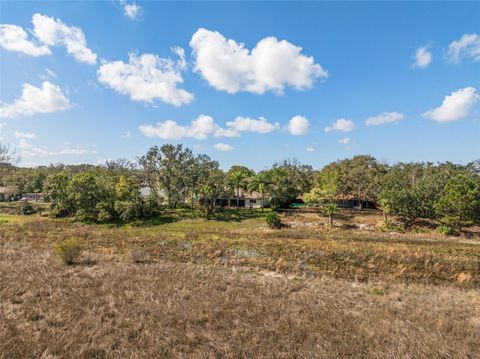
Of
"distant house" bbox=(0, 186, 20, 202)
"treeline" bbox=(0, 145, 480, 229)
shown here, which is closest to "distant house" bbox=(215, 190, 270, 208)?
"treeline" bbox=(0, 145, 480, 229)

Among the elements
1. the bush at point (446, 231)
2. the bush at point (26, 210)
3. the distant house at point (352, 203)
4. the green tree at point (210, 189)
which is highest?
the green tree at point (210, 189)

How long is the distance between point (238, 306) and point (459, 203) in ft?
107

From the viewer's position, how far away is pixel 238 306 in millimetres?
9367

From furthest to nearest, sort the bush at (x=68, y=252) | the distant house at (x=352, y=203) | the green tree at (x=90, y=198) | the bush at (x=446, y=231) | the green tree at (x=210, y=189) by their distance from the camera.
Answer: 1. the distant house at (x=352, y=203)
2. the green tree at (x=210, y=189)
3. the green tree at (x=90, y=198)
4. the bush at (x=446, y=231)
5. the bush at (x=68, y=252)

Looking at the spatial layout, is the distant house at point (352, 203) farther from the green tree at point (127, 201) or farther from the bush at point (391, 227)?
the green tree at point (127, 201)

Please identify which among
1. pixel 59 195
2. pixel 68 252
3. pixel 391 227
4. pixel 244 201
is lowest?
pixel 391 227

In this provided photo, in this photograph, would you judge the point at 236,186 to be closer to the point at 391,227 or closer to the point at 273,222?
the point at 273,222

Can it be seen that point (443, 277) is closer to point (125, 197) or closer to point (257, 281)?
point (257, 281)

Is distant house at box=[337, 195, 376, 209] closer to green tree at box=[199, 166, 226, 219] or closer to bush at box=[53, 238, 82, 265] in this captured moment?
green tree at box=[199, 166, 226, 219]

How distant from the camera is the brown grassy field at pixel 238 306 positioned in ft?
22.3

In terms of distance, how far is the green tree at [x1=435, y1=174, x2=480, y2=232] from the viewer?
97.0 ft

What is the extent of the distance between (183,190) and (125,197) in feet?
31.2

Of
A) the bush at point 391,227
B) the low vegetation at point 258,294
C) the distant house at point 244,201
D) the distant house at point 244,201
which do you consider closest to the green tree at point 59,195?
the distant house at point 244,201

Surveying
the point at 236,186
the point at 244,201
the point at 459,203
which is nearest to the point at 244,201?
the point at 244,201
